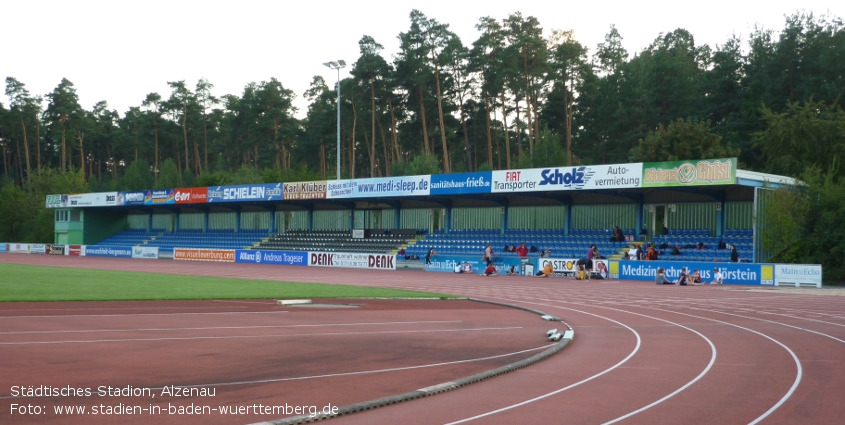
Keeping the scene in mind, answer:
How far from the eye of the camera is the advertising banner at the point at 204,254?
180 feet

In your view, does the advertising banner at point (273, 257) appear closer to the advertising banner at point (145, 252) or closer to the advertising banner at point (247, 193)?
the advertising banner at point (247, 193)

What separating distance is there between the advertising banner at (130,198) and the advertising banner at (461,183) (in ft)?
107

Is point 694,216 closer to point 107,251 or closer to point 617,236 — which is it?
point 617,236

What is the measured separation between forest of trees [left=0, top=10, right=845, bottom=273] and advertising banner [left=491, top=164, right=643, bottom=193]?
369 inches

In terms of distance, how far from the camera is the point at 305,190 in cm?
5334

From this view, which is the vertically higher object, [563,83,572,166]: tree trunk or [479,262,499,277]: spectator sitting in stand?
[563,83,572,166]: tree trunk

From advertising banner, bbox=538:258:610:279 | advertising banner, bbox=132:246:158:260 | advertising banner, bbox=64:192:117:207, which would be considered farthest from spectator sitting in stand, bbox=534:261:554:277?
advertising banner, bbox=64:192:117:207

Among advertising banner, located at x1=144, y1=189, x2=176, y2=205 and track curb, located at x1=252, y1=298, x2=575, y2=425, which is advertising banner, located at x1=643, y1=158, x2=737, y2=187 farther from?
advertising banner, located at x1=144, y1=189, x2=176, y2=205

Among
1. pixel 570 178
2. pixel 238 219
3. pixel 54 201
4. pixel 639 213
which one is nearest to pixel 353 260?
pixel 570 178

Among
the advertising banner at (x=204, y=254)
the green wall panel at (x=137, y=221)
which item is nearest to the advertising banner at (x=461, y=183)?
the advertising banner at (x=204, y=254)

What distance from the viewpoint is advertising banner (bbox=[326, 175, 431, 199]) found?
1845 inches

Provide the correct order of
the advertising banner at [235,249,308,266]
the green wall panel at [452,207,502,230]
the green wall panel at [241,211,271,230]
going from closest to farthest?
the green wall panel at [452,207,502,230] < the advertising banner at [235,249,308,266] < the green wall panel at [241,211,271,230]

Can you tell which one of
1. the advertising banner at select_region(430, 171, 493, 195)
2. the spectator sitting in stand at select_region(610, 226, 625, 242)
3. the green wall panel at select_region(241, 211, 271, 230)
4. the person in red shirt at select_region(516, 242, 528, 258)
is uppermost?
the advertising banner at select_region(430, 171, 493, 195)

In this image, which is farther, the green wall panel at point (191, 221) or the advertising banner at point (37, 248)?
the green wall panel at point (191, 221)
